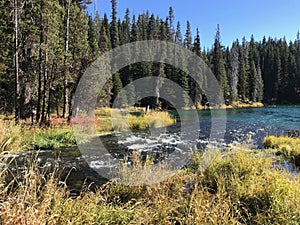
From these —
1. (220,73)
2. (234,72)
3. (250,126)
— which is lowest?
(250,126)

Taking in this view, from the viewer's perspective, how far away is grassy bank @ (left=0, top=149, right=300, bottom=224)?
304cm

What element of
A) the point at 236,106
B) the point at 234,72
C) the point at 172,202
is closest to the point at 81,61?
the point at 172,202

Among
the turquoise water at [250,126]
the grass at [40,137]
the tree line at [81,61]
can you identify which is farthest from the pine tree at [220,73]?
the grass at [40,137]

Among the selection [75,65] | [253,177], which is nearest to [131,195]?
[253,177]

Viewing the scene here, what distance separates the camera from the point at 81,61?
64.3 ft

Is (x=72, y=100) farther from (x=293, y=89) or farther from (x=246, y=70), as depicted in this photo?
(x=293, y=89)

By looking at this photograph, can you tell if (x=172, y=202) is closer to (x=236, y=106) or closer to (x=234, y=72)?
(x=236, y=106)

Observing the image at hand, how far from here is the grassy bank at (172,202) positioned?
304 centimetres

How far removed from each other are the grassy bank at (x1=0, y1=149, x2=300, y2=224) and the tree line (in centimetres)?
1317

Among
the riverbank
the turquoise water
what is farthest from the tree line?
the turquoise water

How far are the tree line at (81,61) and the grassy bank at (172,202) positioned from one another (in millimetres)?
13170

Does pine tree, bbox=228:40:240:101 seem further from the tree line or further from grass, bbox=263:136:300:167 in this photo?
grass, bbox=263:136:300:167

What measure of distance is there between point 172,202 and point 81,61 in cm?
1705

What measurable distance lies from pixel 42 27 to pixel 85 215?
15348mm
